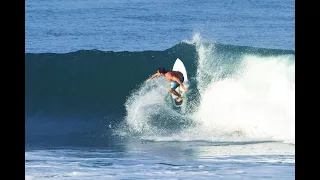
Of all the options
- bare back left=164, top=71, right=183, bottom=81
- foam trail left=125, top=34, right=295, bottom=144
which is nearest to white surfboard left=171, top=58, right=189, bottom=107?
bare back left=164, top=71, right=183, bottom=81

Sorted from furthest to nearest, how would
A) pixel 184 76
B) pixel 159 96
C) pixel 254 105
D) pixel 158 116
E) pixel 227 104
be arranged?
pixel 254 105 < pixel 227 104 < pixel 159 96 < pixel 158 116 < pixel 184 76

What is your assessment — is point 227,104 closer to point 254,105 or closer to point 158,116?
point 254,105

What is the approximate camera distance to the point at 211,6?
25016 mm

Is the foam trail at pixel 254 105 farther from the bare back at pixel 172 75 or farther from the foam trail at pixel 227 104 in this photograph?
the bare back at pixel 172 75

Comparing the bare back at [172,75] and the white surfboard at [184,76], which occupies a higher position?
the white surfboard at [184,76]

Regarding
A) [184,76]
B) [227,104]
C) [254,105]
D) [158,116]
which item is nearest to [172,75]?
[184,76]

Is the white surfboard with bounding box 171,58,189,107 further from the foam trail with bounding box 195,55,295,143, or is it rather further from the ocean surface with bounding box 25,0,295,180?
the foam trail with bounding box 195,55,295,143

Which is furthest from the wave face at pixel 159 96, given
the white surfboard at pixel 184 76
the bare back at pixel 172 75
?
the bare back at pixel 172 75

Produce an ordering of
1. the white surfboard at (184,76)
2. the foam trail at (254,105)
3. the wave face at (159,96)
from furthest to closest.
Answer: the foam trail at (254,105) → the wave face at (159,96) → the white surfboard at (184,76)

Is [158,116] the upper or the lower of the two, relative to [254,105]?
lower

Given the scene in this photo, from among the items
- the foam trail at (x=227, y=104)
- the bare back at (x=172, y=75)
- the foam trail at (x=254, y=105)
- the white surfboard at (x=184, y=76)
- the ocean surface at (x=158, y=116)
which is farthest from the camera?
the foam trail at (x=254, y=105)

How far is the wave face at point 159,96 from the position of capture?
1383 centimetres

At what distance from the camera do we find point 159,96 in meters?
13.7

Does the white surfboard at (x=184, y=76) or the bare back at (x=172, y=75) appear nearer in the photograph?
the bare back at (x=172, y=75)
